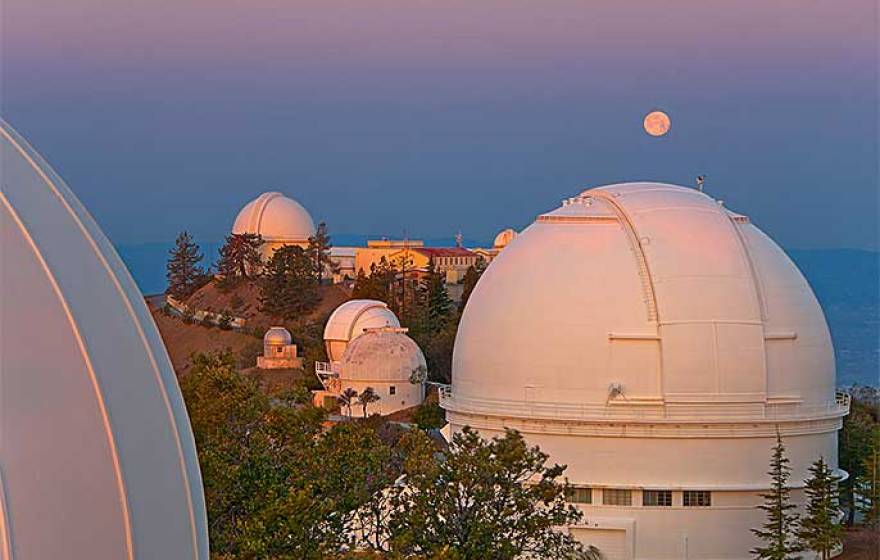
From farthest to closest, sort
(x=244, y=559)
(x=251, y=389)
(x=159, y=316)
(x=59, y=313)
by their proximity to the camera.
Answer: (x=159, y=316) < (x=251, y=389) < (x=244, y=559) < (x=59, y=313)

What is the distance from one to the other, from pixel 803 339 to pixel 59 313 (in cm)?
3177

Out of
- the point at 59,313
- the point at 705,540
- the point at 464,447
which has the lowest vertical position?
the point at 705,540

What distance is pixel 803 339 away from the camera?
37906 mm

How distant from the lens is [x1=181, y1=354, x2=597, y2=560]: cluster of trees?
778 inches

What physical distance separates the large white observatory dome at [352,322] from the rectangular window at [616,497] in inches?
1382

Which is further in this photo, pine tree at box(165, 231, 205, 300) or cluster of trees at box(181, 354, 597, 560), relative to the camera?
pine tree at box(165, 231, 205, 300)

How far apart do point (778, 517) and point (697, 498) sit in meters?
2.52

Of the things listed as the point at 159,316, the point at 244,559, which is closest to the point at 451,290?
the point at 159,316

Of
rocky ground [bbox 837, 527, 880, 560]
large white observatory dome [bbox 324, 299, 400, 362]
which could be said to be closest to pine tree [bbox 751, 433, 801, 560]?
rocky ground [bbox 837, 527, 880, 560]

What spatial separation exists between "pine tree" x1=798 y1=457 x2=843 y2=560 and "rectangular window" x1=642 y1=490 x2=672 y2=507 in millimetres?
2868

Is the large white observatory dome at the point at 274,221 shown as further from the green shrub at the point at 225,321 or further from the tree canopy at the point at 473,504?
the tree canopy at the point at 473,504

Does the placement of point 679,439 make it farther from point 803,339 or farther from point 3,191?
point 3,191

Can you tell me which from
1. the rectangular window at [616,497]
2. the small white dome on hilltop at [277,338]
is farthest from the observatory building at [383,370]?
the rectangular window at [616,497]

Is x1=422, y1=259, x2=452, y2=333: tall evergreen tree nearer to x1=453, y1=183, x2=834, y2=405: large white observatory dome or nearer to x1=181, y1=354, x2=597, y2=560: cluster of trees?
x1=453, y1=183, x2=834, y2=405: large white observatory dome
